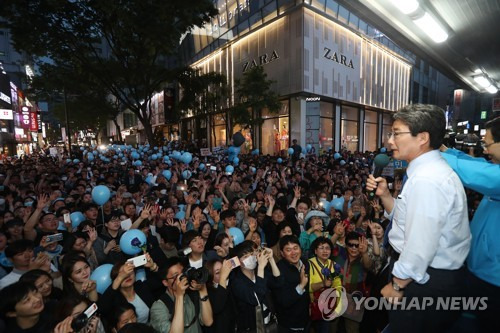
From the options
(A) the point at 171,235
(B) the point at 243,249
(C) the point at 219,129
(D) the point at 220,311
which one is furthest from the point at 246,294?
(C) the point at 219,129

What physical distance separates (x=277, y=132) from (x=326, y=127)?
4068mm

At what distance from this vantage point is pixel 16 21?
38.9 ft

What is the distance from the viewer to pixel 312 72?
18.6 meters

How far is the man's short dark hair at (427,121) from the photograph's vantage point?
1791 mm

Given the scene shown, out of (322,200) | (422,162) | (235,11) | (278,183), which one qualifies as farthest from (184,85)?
(422,162)

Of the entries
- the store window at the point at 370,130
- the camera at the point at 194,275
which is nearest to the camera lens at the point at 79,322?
the camera at the point at 194,275

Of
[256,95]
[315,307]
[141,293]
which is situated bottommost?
[315,307]

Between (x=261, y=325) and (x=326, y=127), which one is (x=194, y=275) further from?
(x=326, y=127)

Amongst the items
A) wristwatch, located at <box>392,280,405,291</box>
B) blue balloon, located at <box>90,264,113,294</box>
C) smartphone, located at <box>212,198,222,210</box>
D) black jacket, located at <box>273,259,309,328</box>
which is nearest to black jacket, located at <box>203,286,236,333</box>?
black jacket, located at <box>273,259,309,328</box>

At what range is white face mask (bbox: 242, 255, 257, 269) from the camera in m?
2.90

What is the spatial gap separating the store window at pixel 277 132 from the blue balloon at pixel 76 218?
14927mm

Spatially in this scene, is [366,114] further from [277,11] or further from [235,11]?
[235,11]

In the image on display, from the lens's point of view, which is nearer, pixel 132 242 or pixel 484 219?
pixel 484 219

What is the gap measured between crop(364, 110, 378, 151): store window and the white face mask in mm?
25802
